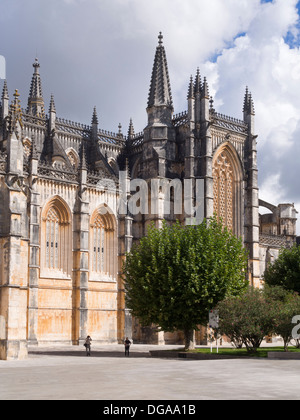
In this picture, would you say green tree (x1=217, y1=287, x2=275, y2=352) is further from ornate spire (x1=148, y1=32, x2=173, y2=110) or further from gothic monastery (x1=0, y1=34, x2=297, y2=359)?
ornate spire (x1=148, y1=32, x2=173, y2=110)

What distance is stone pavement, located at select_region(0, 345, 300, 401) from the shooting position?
47.1 ft

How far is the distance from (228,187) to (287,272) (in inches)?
462

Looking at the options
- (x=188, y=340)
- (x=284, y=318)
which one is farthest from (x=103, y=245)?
(x=284, y=318)

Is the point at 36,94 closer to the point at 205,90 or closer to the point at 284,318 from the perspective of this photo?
the point at 205,90

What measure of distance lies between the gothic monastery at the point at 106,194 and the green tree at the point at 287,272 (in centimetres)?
631

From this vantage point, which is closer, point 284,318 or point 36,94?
point 284,318

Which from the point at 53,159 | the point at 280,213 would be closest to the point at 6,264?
the point at 53,159

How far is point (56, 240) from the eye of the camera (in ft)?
152

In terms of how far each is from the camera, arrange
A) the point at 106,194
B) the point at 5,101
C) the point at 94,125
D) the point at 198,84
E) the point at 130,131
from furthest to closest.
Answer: the point at 130,131, the point at 94,125, the point at 198,84, the point at 5,101, the point at 106,194

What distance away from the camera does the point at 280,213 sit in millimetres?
69000

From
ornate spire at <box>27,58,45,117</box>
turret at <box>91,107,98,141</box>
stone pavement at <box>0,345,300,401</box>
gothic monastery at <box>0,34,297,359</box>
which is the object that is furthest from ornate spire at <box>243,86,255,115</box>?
stone pavement at <box>0,345,300,401</box>

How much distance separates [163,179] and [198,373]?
31841mm

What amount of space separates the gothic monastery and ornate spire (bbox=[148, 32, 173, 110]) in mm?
93

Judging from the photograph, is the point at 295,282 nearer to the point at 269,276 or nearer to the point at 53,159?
the point at 269,276
